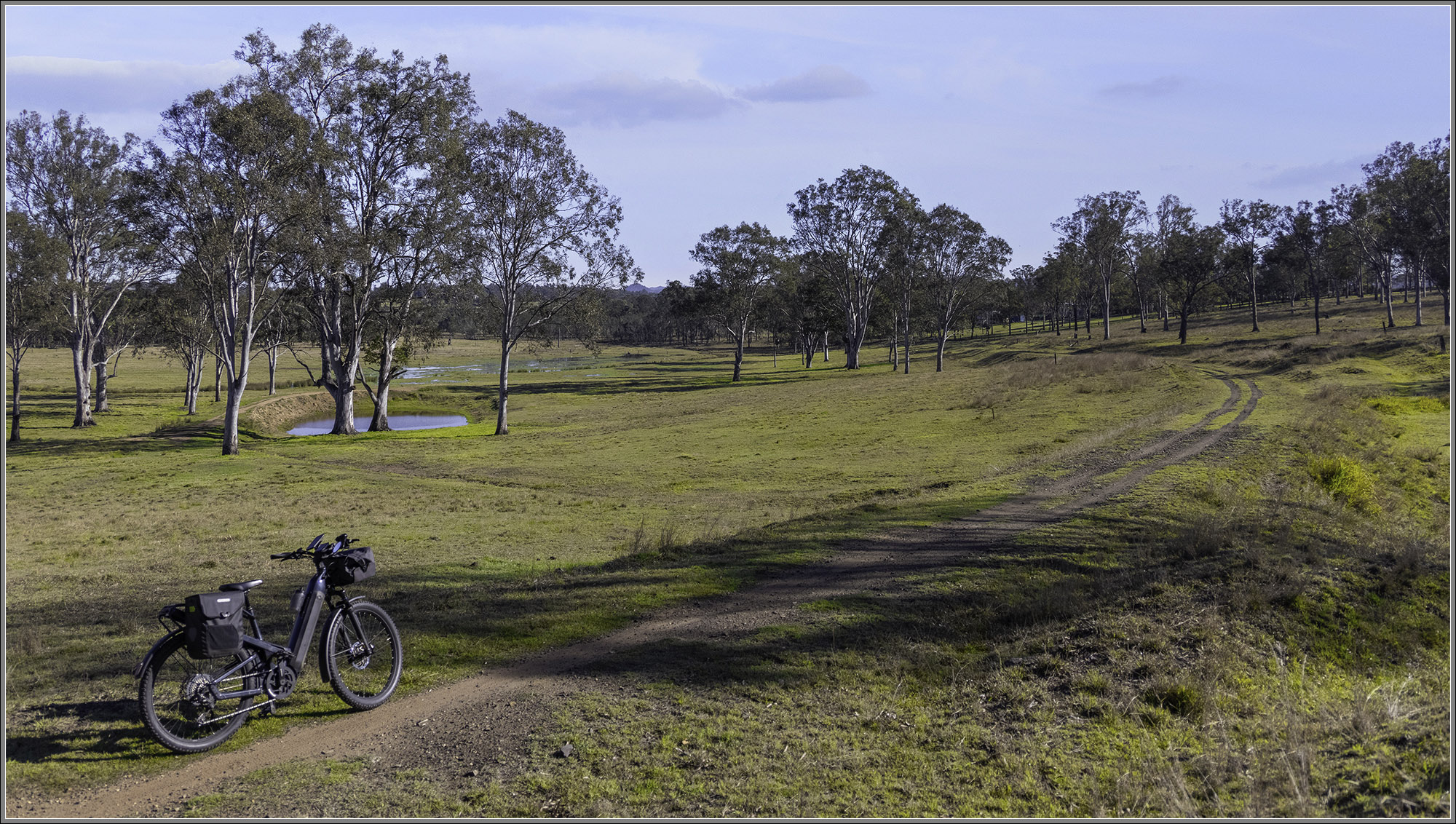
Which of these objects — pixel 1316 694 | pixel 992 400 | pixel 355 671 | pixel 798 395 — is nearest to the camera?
pixel 355 671

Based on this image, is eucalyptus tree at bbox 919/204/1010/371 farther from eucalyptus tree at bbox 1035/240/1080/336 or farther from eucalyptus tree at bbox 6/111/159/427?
eucalyptus tree at bbox 6/111/159/427

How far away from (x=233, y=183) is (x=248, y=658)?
38.6 metres

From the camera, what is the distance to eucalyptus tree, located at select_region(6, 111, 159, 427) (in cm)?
4894

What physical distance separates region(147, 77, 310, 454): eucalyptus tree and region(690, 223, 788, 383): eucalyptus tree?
51.4 m

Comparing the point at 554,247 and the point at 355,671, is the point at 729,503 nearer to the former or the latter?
the point at 355,671

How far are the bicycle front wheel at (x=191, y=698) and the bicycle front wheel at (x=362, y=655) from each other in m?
0.69

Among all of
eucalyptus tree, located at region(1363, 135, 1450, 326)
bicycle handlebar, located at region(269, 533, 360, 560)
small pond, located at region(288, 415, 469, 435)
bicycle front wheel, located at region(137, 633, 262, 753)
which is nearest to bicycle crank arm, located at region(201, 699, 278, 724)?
bicycle front wheel, located at region(137, 633, 262, 753)

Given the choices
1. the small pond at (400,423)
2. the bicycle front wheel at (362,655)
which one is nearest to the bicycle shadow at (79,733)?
the bicycle front wheel at (362,655)

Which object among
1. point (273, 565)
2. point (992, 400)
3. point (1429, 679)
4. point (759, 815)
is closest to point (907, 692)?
point (759, 815)

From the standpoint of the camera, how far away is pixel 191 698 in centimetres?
701

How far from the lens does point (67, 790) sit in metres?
6.55

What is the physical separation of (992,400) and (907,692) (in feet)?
141

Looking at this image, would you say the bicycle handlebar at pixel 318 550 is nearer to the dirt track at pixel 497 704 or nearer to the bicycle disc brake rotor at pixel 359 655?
the bicycle disc brake rotor at pixel 359 655

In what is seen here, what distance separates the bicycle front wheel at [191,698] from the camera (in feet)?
22.9
